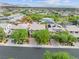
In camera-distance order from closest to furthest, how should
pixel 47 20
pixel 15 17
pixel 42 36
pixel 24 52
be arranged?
pixel 24 52, pixel 42 36, pixel 47 20, pixel 15 17

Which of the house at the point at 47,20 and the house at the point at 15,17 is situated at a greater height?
the house at the point at 15,17

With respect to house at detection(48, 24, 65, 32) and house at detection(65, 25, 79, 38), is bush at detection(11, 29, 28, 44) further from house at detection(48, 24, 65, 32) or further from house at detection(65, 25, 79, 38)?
house at detection(65, 25, 79, 38)

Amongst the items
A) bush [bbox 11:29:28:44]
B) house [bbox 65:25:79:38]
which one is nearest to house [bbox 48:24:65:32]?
house [bbox 65:25:79:38]

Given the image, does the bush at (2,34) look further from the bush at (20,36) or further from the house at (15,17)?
the house at (15,17)

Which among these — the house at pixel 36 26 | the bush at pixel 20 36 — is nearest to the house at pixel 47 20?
the house at pixel 36 26

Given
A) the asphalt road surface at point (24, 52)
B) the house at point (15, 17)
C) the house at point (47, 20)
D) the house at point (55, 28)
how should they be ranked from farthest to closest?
1. the house at point (15, 17)
2. the house at point (47, 20)
3. the house at point (55, 28)
4. the asphalt road surface at point (24, 52)

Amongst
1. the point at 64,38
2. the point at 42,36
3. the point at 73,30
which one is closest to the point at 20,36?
the point at 42,36

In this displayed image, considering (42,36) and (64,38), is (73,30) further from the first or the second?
(42,36)
